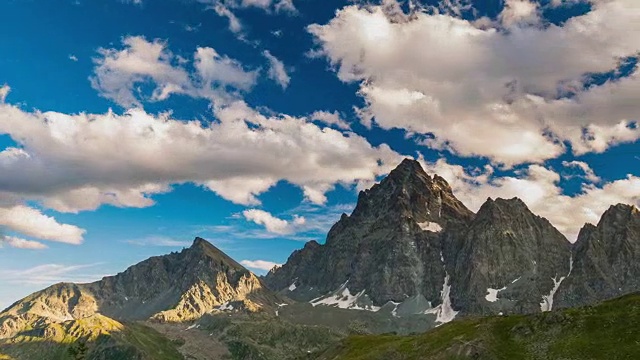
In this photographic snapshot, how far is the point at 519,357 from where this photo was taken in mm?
118125

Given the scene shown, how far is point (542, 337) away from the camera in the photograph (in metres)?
120

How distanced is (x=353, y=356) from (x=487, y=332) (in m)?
50.6

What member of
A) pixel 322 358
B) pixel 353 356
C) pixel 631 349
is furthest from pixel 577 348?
pixel 322 358

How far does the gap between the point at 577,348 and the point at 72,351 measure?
134732 mm

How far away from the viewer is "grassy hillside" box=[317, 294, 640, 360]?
106062 mm

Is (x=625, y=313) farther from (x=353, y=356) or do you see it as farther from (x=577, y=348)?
(x=353, y=356)

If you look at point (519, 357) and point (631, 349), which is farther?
point (519, 357)

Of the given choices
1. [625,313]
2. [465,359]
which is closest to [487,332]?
[465,359]

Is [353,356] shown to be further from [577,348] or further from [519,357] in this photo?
[577,348]

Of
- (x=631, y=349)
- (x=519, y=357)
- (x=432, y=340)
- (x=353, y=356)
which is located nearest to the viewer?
(x=631, y=349)

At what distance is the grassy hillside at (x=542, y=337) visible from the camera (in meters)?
106

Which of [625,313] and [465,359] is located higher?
[625,313]

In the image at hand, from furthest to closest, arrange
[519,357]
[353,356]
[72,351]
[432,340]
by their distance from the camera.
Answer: [353,356], [72,351], [432,340], [519,357]

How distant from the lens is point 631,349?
325ft
